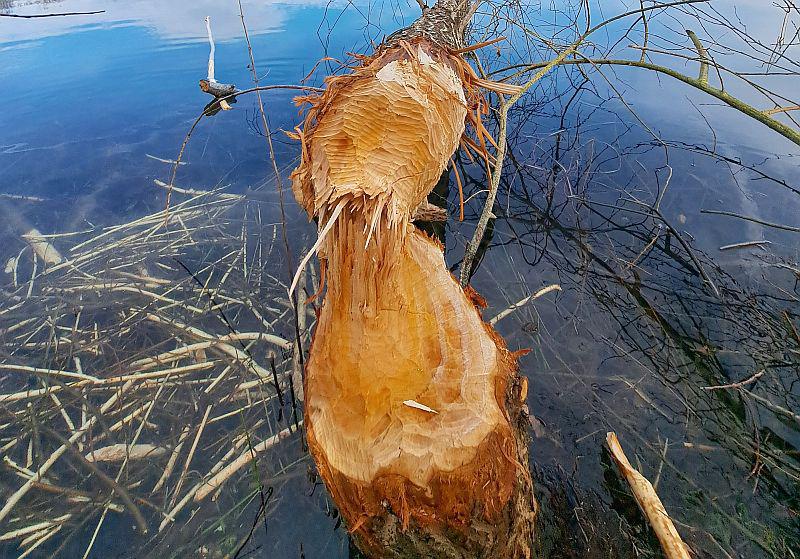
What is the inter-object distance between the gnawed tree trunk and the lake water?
460mm

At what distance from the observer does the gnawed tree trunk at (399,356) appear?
40.5 inches

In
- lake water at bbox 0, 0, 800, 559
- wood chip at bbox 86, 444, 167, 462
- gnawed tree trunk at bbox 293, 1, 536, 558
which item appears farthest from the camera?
wood chip at bbox 86, 444, 167, 462

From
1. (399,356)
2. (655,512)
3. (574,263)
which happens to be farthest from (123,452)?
(574,263)

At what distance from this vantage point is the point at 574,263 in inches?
94.7

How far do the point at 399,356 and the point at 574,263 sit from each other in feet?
5.26

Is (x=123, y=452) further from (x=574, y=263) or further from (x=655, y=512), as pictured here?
(x=574, y=263)

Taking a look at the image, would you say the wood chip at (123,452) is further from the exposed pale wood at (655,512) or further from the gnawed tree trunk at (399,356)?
the exposed pale wood at (655,512)

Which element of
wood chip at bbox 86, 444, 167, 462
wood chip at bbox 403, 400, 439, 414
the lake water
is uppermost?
wood chip at bbox 403, 400, 439, 414

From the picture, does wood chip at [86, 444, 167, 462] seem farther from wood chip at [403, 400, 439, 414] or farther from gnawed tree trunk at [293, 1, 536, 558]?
wood chip at [403, 400, 439, 414]

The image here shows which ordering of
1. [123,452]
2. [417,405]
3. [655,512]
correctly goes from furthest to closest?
[123,452]
[655,512]
[417,405]

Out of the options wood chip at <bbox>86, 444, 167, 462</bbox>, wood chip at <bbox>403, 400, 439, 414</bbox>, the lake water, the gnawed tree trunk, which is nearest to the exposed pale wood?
the lake water

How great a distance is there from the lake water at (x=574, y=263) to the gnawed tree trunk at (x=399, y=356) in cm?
46

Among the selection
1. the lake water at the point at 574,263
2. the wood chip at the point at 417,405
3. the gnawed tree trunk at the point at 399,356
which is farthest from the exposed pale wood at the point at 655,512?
the wood chip at the point at 417,405

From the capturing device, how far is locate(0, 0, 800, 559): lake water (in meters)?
1.46
